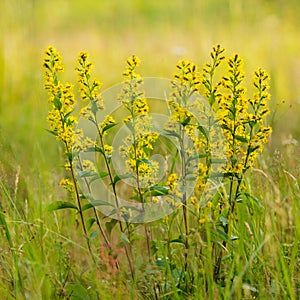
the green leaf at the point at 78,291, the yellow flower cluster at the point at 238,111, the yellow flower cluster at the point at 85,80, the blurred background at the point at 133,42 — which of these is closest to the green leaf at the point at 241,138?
the yellow flower cluster at the point at 238,111

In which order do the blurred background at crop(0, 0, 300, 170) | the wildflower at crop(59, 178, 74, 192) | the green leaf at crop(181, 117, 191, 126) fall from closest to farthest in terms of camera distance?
the green leaf at crop(181, 117, 191, 126), the wildflower at crop(59, 178, 74, 192), the blurred background at crop(0, 0, 300, 170)

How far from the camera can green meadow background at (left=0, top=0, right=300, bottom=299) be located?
4.50 m

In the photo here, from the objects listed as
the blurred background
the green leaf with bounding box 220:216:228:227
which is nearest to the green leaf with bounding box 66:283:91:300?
the green leaf with bounding box 220:216:228:227

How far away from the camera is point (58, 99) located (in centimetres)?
222

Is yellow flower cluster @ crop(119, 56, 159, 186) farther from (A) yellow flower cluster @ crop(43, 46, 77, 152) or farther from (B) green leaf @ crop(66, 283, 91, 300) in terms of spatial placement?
(B) green leaf @ crop(66, 283, 91, 300)

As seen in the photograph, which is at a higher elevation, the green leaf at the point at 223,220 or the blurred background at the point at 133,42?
the blurred background at the point at 133,42

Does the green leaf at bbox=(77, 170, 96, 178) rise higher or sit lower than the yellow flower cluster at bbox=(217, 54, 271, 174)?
lower

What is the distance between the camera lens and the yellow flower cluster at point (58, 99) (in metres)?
2.23

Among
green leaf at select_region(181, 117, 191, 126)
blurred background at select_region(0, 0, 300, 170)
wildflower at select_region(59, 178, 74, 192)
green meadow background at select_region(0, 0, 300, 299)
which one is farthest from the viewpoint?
blurred background at select_region(0, 0, 300, 170)

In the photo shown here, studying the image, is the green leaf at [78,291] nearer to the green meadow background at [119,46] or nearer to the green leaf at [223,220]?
the green meadow background at [119,46]

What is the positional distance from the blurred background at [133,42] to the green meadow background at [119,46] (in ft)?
0.04

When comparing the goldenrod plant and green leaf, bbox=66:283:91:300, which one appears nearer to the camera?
the goldenrod plant

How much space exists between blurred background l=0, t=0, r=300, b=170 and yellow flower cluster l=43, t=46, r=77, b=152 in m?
1.53

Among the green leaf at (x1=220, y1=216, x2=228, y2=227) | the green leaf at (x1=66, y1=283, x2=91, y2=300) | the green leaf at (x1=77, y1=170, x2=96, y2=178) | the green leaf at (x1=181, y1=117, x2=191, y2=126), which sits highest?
the green leaf at (x1=181, y1=117, x2=191, y2=126)
